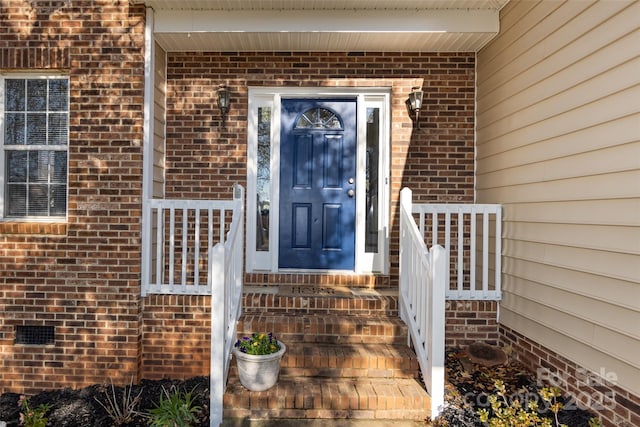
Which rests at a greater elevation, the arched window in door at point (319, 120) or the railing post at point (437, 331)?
the arched window in door at point (319, 120)

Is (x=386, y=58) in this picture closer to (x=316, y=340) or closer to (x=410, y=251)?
(x=410, y=251)

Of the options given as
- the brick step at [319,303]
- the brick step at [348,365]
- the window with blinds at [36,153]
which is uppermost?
the window with blinds at [36,153]

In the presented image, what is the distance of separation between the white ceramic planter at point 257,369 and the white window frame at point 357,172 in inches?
61.2

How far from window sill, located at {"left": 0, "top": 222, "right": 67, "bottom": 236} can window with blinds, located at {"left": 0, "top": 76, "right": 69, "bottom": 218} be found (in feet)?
0.61

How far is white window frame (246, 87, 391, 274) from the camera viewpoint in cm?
446

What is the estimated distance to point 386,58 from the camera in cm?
436

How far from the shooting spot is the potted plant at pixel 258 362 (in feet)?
9.63

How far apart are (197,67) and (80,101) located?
1220 mm

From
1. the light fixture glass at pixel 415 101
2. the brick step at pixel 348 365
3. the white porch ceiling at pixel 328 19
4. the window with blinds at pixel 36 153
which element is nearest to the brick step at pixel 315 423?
the brick step at pixel 348 365

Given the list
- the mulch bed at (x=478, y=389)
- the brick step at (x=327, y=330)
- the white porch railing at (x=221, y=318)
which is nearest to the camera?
the mulch bed at (x=478, y=389)

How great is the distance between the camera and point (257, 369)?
2.95 m

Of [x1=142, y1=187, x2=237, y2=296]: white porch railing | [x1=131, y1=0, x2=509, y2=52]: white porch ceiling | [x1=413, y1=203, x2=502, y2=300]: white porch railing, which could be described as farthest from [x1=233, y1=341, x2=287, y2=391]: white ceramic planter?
[x1=131, y1=0, x2=509, y2=52]: white porch ceiling

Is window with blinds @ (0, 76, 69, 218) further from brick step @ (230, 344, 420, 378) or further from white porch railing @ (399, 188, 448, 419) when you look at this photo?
white porch railing @ (399, 188, 448, 419)

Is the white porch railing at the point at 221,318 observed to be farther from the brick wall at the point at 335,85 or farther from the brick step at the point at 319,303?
the brick wall at the point at 335,85
